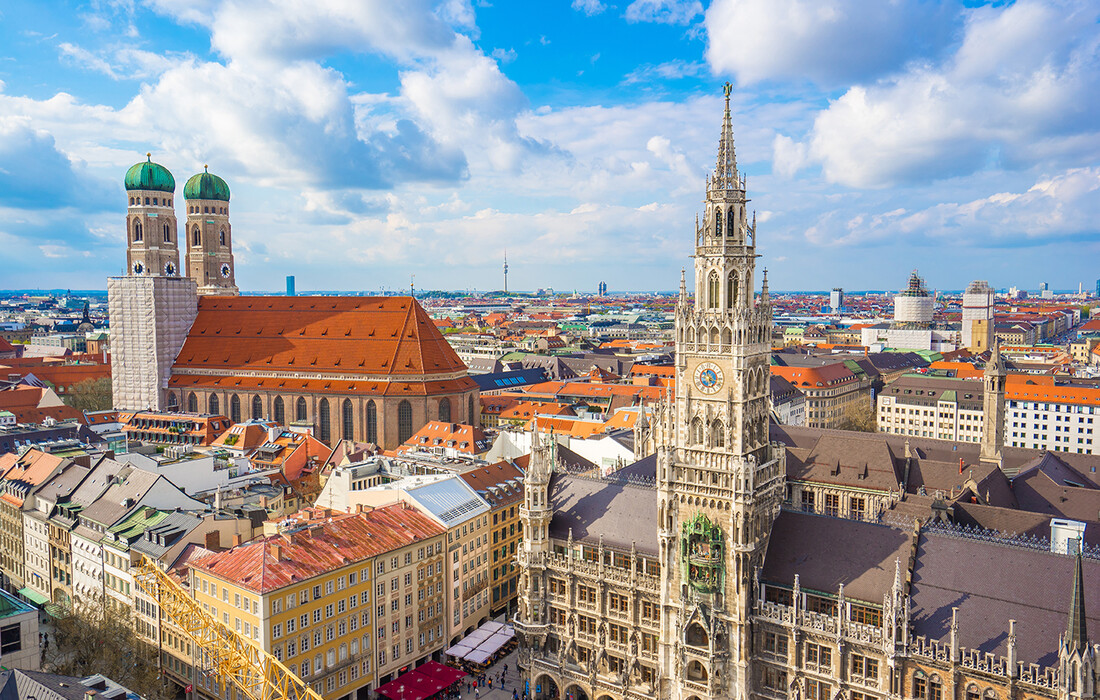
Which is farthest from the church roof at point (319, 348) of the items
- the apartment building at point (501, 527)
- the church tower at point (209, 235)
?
the apartment building at point (501, 527)

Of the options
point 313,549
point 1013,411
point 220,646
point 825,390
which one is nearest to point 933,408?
point 1013,411

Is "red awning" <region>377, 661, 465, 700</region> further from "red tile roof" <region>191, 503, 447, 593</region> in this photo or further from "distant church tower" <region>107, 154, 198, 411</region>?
"distant church tower" <region>107, 154, 198, 411</region>

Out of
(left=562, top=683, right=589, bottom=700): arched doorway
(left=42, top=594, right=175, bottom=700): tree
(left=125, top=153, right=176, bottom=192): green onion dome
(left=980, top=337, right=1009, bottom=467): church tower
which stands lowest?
(left=562, top=683, right=589, bottom=700): arched doorway

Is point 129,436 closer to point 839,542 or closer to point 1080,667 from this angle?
point 839,542

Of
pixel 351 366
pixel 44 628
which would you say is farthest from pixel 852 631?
pixel 351 366

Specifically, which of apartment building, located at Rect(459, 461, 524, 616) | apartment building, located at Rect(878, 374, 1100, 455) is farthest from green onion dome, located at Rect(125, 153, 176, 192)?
apartment building, located at Rect(878, 374, 1100, 455)
